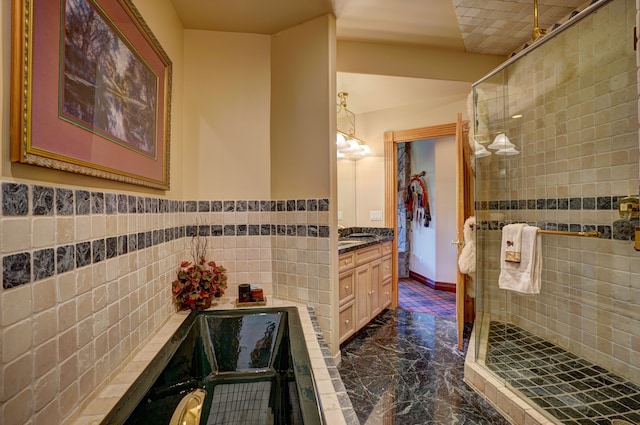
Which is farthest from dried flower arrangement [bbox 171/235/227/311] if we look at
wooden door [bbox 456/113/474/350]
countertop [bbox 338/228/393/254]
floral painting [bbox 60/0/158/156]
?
wooden door [bbox 456/113/474/350]

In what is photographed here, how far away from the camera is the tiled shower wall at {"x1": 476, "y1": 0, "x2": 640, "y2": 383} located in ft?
5.80

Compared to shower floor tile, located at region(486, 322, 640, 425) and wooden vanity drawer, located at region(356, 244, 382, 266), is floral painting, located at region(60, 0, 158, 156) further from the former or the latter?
shower floor tile, located at region(486, 322, 640, 425)

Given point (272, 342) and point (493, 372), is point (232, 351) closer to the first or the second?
point (272, 342)

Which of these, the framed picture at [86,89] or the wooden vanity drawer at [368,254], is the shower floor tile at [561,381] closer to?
the wooden vanity drawer at [368,254]

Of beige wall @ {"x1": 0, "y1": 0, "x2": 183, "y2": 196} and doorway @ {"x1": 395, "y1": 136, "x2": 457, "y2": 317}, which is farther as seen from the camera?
doorway @ {"x1": 395, "y1": 136, "x2": 457, "y2": 317}

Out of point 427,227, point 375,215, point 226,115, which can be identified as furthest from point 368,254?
point 427,227

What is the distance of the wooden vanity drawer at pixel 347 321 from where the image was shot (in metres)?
2.40

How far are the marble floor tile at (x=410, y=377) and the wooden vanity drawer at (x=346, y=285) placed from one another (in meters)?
0.42

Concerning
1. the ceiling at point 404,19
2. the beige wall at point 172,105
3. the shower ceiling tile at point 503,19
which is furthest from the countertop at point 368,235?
the shower ceiling tile at point 503,19

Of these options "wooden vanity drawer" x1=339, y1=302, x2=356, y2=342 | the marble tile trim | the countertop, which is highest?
the marble tile trim

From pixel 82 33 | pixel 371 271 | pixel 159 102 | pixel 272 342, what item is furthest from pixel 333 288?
pixel 82 33

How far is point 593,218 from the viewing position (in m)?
1.94

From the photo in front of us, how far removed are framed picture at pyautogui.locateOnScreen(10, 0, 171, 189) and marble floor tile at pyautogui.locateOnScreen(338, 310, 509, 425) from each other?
1833 mm

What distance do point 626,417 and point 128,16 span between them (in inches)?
118
